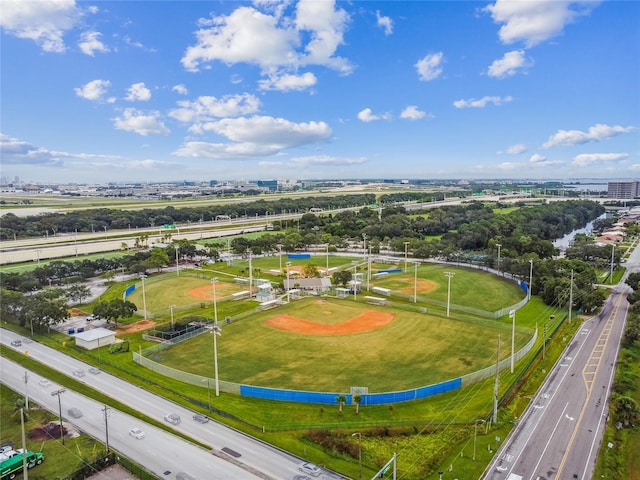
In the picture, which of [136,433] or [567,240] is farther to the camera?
[567,240]

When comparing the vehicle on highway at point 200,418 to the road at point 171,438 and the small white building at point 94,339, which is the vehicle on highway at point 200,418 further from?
the small white building at point 94,339

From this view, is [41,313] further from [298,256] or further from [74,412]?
[298,256]

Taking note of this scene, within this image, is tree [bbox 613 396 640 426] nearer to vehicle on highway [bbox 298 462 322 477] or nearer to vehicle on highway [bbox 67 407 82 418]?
vehicle on highway [bbox 298 462 322 477]

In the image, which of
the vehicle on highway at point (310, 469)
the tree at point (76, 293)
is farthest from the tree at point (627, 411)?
the tree at point (76, 293)

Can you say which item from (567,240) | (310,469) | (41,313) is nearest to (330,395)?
(310,469)

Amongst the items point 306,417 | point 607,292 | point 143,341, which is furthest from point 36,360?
point 607,292

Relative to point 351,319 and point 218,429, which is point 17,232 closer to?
point 351,319
